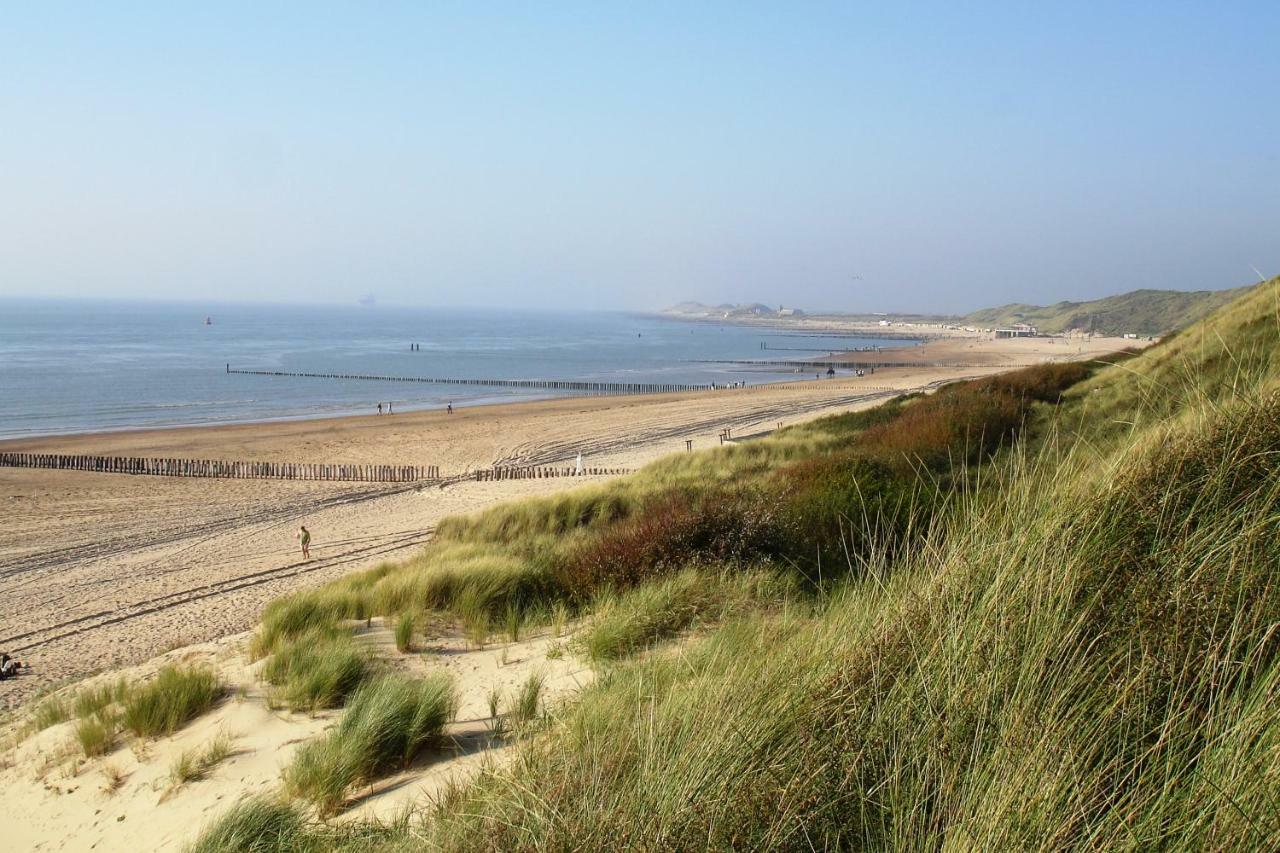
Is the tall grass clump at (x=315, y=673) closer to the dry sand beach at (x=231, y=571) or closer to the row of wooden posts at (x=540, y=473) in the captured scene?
the dry sand beach at (x=231, y=571)

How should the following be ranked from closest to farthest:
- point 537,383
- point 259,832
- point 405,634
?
point 259,832, point 405,634, point 537,383

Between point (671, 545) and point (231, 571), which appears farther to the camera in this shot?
point (231, 571)

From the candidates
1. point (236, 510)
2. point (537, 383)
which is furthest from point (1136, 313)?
point (236, 510)

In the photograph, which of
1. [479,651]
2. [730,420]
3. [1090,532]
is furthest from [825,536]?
[730,420]

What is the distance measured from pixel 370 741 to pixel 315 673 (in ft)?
5.41

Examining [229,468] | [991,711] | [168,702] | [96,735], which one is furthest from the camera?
[229,468]

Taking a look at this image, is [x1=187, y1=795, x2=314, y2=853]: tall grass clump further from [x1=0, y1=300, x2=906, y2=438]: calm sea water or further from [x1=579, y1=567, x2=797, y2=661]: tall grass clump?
[x1=0, y1=300, x2=906, y2=438]: calm sea water

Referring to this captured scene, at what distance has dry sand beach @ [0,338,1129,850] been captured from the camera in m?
5.37

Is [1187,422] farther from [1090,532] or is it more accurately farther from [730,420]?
[730,420]

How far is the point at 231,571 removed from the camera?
17359 millimetres

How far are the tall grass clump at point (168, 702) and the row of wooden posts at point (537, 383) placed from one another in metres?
57.8

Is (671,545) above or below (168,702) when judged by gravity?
above

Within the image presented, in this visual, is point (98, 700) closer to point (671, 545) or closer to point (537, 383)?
point (671, 545)

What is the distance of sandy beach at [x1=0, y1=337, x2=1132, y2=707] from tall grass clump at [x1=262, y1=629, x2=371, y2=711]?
5415 mm
